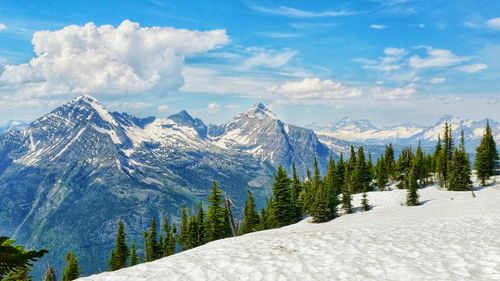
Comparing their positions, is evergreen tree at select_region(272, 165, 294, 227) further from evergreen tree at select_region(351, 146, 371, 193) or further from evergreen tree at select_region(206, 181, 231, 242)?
evergreen tree at select_region(351, 146, 371, 193)

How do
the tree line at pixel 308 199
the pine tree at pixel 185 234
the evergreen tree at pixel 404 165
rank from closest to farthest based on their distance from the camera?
the tree line at pixel 308 199 < the pine tree at pixel 185 234 < the evergreen tree at pixel 404 165

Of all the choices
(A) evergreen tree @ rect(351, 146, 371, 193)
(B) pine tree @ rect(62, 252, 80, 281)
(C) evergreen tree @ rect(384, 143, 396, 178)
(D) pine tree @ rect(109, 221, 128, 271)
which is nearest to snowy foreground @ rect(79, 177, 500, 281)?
(B) pine tree @ rect(62, 252, 80, 281)

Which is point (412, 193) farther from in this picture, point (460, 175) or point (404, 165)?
point (404, 165)

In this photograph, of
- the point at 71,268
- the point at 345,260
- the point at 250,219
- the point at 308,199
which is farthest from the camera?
the point at 250,219

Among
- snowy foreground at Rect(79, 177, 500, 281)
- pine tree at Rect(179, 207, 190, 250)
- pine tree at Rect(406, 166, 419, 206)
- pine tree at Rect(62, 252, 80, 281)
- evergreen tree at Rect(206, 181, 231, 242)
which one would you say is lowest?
pine tree at Rect(62, 252, 80, 281)

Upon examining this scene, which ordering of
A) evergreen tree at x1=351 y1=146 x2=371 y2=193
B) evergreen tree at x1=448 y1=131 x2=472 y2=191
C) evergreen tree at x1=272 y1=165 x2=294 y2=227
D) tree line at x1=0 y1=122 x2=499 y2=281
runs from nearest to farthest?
tree line at x1=0 y1=122 x2=499 y2=281 → evergreen tree at x1=448 y1=131 x2=472 y2=191 → evergreen tree at x1=272 y1=165 x2=294 y2=227 → evergreen tree at x1=351 y1=146 x2=371 y2=193

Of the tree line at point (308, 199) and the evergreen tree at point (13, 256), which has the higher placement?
the evergreen tree at point (13, 256)

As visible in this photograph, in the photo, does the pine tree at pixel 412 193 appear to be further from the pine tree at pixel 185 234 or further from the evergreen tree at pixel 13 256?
the evergreen tree at pixel 13 256

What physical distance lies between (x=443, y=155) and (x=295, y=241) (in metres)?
110

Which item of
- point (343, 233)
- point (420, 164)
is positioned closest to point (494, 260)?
point (343, 233)

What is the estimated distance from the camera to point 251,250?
16828mm

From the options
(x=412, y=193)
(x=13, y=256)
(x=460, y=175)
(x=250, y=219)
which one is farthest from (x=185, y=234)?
(x=13, y=256)

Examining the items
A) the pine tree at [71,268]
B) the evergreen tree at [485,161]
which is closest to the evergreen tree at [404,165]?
the evergreen tree at [485,161]

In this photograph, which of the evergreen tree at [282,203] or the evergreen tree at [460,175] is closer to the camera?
the evergreen tree at [460,175]
